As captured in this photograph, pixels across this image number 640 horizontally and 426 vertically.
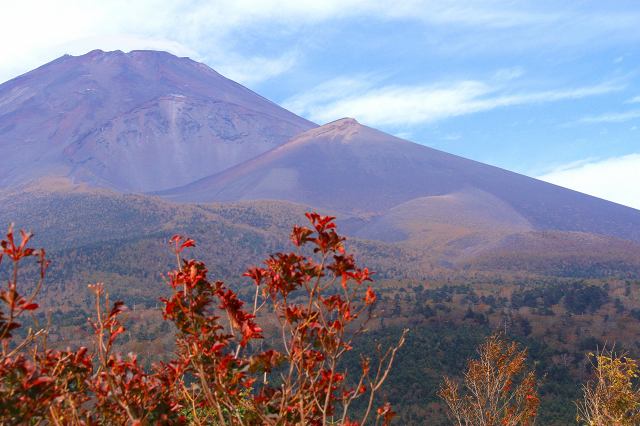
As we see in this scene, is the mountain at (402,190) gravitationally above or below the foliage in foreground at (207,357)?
below

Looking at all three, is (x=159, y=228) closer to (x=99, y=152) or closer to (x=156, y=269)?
(x=156, y=269)

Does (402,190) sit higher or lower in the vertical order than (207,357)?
lower

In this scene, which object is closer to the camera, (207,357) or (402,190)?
(207,357)

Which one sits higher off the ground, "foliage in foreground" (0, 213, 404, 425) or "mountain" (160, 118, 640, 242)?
"foliage in foreground" (0, 213, 404, 425)

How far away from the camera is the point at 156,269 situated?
237 feet

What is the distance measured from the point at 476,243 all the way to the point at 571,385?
76904mm

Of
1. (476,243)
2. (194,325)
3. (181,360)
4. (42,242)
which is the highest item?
(194,325)

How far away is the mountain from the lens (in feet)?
448

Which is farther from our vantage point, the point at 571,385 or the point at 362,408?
the point at 571,385

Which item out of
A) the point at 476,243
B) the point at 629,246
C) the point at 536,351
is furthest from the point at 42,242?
the point at 629,246

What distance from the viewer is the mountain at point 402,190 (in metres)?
137

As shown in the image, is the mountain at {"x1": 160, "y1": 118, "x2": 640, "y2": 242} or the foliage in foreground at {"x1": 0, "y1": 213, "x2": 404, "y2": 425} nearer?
the foliage in foreground at {"x1": 0, "y1": 213, "x2": 404, "y2": 425}

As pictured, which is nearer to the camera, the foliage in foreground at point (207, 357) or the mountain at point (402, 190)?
the foliage in foreground at point (207, 357)

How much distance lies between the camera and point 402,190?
160 meters
